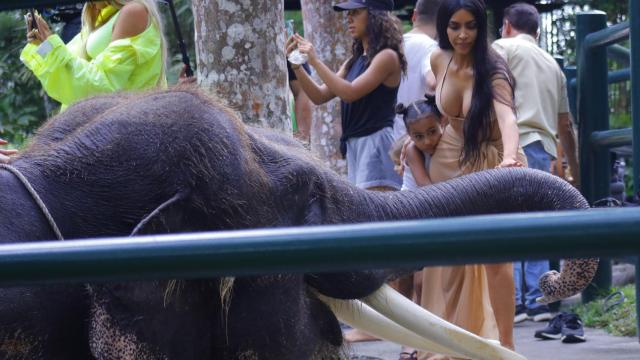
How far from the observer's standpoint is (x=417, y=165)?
602 cm

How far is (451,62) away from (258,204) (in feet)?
8.36

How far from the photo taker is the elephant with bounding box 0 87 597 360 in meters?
3.35

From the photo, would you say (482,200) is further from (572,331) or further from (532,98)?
(532,98)

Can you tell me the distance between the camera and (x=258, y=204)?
3574 millimetres

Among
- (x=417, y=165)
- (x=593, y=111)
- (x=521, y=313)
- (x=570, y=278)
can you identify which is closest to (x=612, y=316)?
(x=521, y=313)

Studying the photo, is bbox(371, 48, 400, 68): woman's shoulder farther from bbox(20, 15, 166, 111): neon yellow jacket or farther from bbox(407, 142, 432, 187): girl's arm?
bbox(20, 15, 166, 111): neon yellow jacket

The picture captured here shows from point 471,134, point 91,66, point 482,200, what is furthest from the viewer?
point 471,134

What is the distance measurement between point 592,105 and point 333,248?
7036 millimetres

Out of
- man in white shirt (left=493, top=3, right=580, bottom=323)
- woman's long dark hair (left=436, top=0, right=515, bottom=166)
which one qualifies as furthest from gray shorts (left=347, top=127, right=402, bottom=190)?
man in white shirt (left=493, top=3, right=580, bottom=323)

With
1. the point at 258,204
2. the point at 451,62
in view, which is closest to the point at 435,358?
the point at 451,62

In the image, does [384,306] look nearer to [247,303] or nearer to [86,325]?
[247,303]

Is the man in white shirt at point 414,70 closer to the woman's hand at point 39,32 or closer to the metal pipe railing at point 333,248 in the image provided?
the woman's hand at point 39,32

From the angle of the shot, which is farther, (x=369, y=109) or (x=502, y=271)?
(x=369, y=109)

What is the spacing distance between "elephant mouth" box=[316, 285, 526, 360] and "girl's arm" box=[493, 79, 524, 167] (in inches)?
63.3
